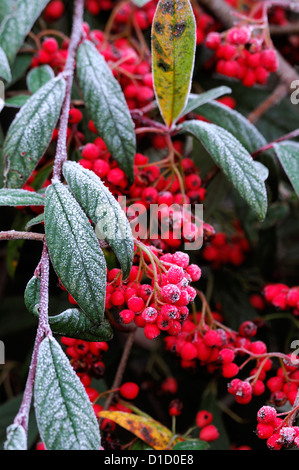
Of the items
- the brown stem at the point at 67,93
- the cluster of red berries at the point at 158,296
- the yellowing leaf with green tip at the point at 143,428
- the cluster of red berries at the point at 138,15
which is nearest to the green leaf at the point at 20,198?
the brown stem at the point at 67,93

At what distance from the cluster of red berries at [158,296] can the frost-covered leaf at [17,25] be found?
614mm

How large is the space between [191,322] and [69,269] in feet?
1.50

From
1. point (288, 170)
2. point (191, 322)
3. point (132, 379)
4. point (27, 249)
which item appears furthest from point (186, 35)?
point (132, 379)

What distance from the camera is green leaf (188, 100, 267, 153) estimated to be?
3.82 ft

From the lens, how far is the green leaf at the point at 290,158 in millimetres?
1050

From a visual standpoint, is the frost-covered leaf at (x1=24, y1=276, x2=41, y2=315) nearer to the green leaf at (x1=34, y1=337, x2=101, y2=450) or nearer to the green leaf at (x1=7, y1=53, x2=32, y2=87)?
the green leaf at (x1=34, y1=337, x2=101, y2=450)

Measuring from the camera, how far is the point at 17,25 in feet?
3.89

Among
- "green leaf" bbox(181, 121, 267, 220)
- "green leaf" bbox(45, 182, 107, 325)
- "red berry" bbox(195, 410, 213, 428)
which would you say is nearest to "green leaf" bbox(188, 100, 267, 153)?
"green leaf" bbox(181, 121, 267, 220)

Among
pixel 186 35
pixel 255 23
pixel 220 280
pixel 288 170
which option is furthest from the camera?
pixel 220 280

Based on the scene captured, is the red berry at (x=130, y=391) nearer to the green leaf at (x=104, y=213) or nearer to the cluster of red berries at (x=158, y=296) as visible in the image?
the cluster of red berries at (x=158, y=296)

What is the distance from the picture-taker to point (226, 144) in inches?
38.7

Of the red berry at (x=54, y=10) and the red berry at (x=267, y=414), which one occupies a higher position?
the red berry at (x=54, y=10)

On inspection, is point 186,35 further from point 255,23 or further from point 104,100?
point 255,23

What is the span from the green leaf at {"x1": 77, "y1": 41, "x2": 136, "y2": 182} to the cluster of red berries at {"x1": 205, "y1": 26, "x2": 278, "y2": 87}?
0.38 metres
